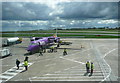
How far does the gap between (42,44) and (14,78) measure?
18495mm

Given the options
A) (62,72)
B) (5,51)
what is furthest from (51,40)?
(62,72)

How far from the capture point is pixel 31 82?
14.0m

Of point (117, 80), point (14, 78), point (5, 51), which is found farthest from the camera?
point (5, 51)

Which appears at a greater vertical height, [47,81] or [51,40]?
[51,40]

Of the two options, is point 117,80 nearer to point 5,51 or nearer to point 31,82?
point 31,82

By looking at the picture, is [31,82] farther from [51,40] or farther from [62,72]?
[51,40]

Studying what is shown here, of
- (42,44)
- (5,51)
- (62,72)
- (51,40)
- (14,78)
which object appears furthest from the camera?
(51,40)

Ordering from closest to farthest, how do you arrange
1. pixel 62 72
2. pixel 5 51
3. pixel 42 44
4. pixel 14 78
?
pixel 14 78, pixel 62 72, pixel 5 51, pixel 42 44

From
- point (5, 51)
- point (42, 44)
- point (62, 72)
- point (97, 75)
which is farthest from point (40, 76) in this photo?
point (42, 44)

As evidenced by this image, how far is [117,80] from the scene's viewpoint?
549 inches

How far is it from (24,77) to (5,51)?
1391cm

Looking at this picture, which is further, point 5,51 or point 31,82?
point 5,51

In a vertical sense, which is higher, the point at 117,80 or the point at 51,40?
the point at 51,40

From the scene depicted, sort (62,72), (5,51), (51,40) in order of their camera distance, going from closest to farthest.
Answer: (62,72) < (5,51) < (51,40)
